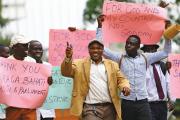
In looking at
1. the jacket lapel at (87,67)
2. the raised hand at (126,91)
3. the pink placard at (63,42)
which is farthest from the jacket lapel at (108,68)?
the pink placard at (63,42)

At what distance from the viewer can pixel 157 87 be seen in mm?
10695

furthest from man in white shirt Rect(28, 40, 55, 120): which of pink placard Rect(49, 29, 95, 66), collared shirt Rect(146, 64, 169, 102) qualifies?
collared shirt Rect(146, 64, 169, 102)

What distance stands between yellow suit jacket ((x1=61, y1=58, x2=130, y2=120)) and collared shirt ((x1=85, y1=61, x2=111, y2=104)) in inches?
1.7

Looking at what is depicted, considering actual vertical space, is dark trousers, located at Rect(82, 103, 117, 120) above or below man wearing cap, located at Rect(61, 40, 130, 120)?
below

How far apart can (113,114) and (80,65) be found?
74cm

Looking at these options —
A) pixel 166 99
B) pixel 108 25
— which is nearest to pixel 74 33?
pixel 108 25

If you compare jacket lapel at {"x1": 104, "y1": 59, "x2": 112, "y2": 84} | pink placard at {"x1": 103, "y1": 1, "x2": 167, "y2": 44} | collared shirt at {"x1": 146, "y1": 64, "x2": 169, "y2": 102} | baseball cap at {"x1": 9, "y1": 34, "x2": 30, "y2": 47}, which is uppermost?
pink placard at {"x1": 103, "y1": 1, "x2": 167, "y2": 44}

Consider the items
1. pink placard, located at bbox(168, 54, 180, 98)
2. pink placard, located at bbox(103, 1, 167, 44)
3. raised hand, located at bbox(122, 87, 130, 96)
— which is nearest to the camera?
raised hand, located at bbox(122, 87, 130, 96)

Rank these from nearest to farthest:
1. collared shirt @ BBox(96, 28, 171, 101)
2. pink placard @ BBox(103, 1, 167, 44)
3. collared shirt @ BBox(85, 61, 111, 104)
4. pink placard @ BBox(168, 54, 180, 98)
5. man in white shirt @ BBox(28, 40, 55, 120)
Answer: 1. collared shirt @ BBox(85, 61, 111, 104)
2. collared shirt @ BBox(96, 28, 171, 101)
3. man in white shirt @ BBox(28, 40, 55, 120)
4. pink placard @ BBox(103, 1, 167, 44)
5. pink placard @ BBox(168, 54, 180, 98)

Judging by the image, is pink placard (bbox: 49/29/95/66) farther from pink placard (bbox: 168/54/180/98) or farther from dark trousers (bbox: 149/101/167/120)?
dark trousers (bbox: 149/101/167/120)

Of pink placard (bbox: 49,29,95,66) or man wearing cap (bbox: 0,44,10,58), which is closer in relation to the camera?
man wearing cap (bbox: 0,44,10,58)

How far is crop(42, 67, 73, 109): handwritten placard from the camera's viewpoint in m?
10.9

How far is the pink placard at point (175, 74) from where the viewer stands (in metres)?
11.8

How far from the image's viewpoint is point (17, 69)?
9570 millimetres
